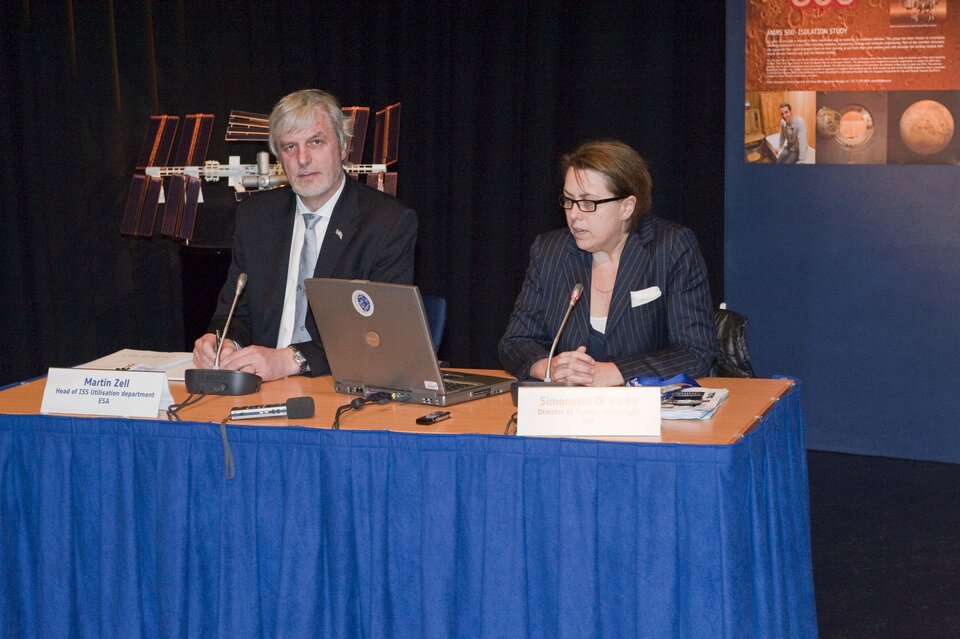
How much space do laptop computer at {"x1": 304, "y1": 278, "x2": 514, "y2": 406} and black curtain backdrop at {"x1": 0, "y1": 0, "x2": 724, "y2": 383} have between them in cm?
239

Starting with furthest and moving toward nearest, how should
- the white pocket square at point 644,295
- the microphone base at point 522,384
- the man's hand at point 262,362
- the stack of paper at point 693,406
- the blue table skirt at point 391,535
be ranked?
the white pocket square at point 644,295 < the man's hand at point 262,362 < the microphone base at point 522,384 < the stack of paper at point 693,406 < the blue table skirt at point 391,535

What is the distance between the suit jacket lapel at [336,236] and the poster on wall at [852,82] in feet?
7.13

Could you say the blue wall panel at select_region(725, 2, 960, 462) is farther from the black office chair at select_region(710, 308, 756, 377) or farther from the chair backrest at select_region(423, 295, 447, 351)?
the chair backrest at select_region(423, 295, 447, 351)

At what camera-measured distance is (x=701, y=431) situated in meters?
2.56

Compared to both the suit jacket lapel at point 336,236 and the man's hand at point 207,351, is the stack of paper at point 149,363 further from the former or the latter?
the suit jacket lapel at point 336,236

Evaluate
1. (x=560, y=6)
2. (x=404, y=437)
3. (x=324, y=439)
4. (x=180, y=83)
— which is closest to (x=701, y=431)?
(x=404, y=437)

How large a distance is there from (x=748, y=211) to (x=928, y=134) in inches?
30.8

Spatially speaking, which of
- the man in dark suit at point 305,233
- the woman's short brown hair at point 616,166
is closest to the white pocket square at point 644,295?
the woman's short brown hair at point 616,166

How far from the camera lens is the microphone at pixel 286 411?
2760 millimetres

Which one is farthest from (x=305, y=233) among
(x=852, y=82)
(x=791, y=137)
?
(x=852, y=82)

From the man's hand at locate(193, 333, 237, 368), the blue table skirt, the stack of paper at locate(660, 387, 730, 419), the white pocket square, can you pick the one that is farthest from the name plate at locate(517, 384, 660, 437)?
the man's hand at locate(193, 333, 237, 368)

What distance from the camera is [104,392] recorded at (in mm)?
2828

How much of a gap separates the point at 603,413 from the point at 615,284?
0.87 m

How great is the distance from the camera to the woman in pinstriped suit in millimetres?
3229
